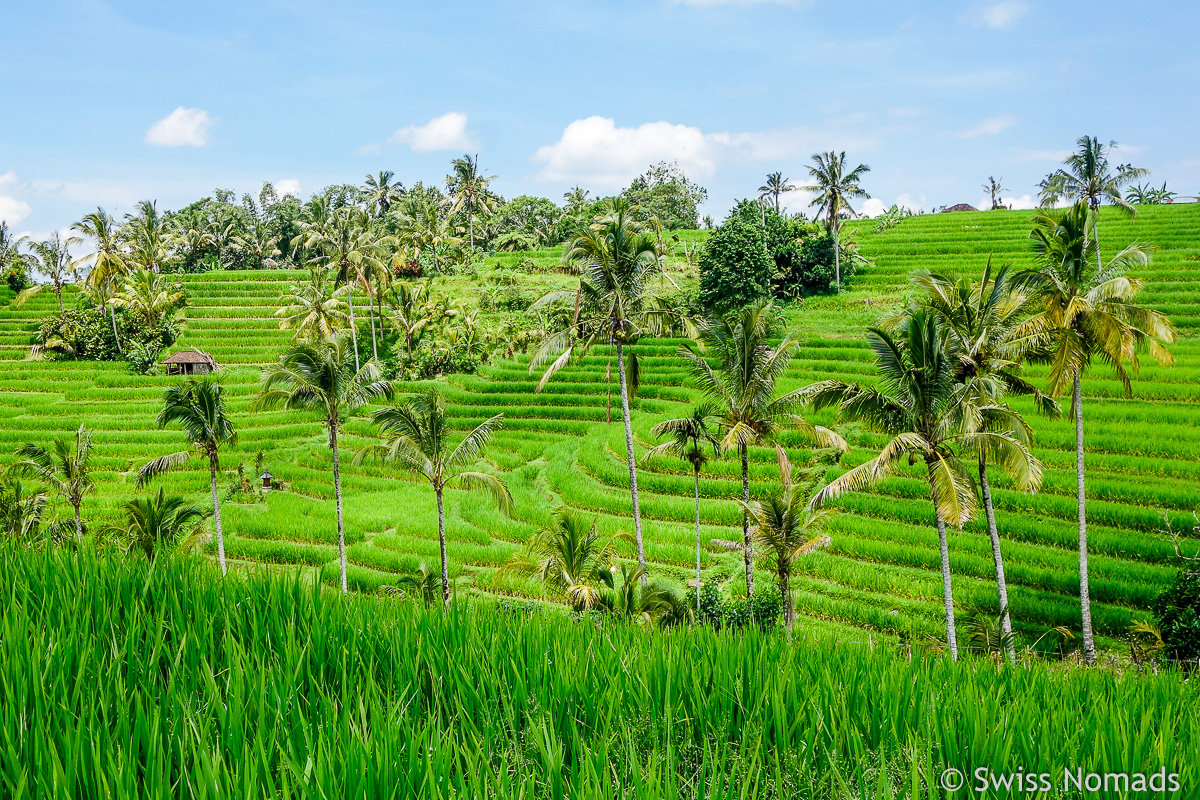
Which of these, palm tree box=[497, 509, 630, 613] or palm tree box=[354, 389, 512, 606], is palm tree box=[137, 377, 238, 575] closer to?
palm tree box=[354, 389, 512, 606]

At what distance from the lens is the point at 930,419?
12.1 m

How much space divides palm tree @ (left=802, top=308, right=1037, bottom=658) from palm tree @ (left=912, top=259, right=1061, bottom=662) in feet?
2.08

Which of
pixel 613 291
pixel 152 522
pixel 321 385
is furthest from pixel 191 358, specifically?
pixel 613 291

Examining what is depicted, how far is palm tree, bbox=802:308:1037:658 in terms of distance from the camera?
450 inches

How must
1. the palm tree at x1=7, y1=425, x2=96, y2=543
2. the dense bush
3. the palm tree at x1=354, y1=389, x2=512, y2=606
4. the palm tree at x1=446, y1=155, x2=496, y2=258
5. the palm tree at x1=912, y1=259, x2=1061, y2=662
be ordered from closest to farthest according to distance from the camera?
the dense bush → the palm tree at x1=912, y1=259, x2=1061, y2=662 → the palm tree at x1=354, y1=389, x2=512, y2=606 → the palm tree at x1=7, y1=425, x2=96, y2=543 → the palm tree at x1=446, y1=155, x2=496, y2=258

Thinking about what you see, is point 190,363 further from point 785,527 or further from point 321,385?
point 785,527

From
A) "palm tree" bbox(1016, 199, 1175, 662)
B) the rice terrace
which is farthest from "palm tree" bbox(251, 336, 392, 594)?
"palm tree" bbox(1016, 199, 1175, 662)

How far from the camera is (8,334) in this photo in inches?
1764

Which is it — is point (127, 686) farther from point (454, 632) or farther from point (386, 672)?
point (454, 632)

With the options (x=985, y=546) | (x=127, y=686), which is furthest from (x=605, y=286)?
(x=127, y=686)

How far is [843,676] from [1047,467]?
62.8 feet

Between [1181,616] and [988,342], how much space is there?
5.92 metres

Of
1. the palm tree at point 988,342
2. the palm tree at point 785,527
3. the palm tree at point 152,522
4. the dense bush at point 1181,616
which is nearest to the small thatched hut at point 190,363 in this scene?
the palm tree at point 152,522

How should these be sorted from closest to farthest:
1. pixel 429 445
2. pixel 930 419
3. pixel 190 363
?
pixel 930 419, pixel 429 445, pixel 190 363
